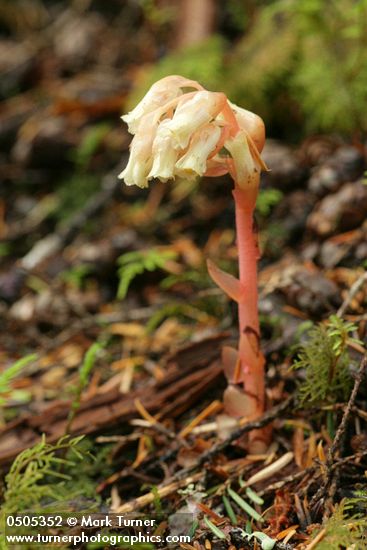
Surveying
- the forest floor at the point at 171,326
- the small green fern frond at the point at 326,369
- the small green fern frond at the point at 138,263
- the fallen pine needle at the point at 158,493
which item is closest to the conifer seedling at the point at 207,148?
the small green fern frond at the point at 326,369

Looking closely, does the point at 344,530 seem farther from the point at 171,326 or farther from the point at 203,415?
the point at 171,326

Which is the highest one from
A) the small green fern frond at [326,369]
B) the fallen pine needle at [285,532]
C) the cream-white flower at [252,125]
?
the cream-white flower at [252,125]

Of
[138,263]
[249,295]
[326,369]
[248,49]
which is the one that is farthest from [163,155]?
[248,49]

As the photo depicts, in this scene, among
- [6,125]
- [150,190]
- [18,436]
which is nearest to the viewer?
[18,436]

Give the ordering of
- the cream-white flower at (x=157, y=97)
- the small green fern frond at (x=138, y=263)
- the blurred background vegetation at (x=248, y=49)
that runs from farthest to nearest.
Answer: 1. the blurred background vegetation at (x=248, y=49)
2. the small green fern frond at (x=138, y=263)
3. the cream-white flower at (x=157, y=97)

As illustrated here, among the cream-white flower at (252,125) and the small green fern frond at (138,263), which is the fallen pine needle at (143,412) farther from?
the cream-white flower at (252,125)

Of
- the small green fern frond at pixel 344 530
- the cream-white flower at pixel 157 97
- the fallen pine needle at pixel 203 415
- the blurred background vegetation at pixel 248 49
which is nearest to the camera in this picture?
the small green fern frond at pixel 344 530

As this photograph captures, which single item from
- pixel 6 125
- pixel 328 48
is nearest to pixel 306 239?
pixel 328 48

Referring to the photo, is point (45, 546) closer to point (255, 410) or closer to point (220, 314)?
point (255, 410)

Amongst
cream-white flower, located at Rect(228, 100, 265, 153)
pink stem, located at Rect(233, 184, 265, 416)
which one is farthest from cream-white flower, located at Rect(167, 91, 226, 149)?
pink stem, located at Rect(233, 184, 265, 416)
